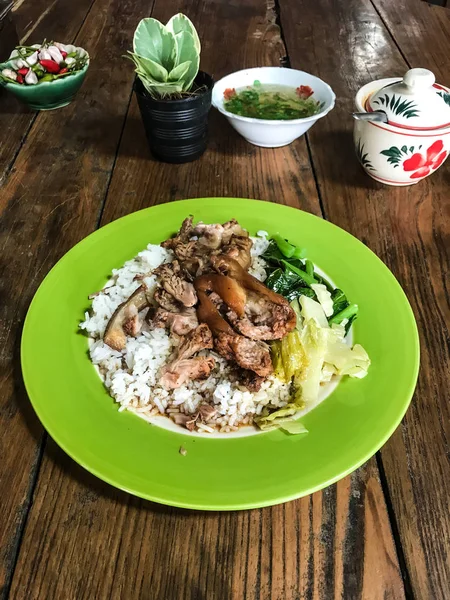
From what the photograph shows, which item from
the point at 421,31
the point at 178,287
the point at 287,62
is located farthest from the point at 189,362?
the point at 421,31

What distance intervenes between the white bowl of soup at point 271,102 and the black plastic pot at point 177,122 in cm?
13

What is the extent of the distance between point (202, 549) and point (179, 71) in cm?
174

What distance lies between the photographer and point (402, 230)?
2.03m

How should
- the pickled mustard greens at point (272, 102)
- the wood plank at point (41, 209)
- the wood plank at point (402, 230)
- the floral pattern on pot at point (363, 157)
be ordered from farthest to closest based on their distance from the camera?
the pickled mustard greens at point (272, 102) → the floral pattern on pot at point (363, 157) → the wood plank at point (41, 209) → the wood plank at point (402, 230)

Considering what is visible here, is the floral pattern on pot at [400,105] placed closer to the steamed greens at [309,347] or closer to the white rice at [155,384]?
the steamed greens at [309,347]

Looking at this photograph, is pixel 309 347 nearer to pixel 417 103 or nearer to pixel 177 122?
pixel 417 103

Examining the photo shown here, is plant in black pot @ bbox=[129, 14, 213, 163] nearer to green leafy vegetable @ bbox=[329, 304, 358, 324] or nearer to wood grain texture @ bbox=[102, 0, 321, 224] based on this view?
wood grain texture @ bbox=[102, 0, 321, 224]

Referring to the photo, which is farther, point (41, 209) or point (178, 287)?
point (41, 209)

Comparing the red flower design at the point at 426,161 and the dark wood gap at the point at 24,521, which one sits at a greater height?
the red flower design at the point at 426,161

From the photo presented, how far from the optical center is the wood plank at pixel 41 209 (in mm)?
1322

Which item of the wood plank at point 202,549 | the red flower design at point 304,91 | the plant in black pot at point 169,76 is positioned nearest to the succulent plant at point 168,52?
the plant in black pot at point 169,76

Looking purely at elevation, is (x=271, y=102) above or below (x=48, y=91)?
below

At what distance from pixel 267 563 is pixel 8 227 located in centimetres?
163

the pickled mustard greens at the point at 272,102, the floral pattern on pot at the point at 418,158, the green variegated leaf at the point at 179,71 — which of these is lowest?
the floral pattern on pot at the point at 418,158
